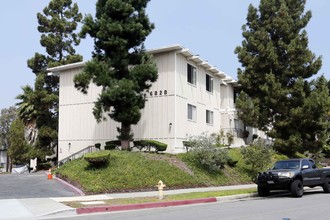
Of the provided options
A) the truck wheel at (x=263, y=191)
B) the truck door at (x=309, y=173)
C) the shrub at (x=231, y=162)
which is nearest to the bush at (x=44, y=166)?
the shrub at (x=231, y=162)

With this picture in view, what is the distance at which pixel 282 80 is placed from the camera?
35938 mm

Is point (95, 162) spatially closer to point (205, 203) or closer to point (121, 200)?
point (121, 200)

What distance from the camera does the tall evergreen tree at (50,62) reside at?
1502 inches

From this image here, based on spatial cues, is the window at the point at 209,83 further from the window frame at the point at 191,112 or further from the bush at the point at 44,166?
the bush at the point at 44,166

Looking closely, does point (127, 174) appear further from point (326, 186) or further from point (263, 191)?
point (326, 186)

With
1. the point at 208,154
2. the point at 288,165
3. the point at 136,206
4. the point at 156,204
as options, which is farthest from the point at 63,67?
the point at 136,206

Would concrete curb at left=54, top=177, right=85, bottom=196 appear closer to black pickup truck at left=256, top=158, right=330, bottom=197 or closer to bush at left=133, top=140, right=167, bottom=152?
bush at left=133, top=140, right=167, bottom=152

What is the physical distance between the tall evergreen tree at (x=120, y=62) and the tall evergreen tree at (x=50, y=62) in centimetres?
1315

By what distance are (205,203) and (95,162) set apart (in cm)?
706

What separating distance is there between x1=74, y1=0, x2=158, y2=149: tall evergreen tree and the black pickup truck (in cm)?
936

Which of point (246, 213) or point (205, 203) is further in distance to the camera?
point (205, 203)

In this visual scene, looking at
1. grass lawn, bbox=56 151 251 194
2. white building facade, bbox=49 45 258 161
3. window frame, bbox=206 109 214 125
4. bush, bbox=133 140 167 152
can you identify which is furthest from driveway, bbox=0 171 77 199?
window frame, bbox=206 109 214 125

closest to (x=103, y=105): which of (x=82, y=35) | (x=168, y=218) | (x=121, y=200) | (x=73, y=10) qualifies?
(x=82, y=35)

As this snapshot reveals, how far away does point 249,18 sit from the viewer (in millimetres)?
38438
